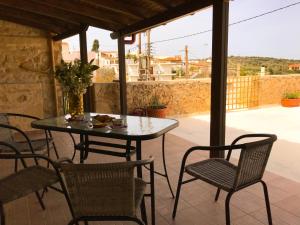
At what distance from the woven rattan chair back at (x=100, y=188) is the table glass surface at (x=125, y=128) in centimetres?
60

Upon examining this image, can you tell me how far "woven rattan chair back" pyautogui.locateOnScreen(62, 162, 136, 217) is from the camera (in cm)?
126

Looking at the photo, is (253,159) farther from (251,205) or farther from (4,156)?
(4,156)

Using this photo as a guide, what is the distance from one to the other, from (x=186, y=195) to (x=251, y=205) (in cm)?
58

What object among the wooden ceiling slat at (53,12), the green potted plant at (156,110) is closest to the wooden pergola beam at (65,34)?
the wooden ceiling slat at (53,12)

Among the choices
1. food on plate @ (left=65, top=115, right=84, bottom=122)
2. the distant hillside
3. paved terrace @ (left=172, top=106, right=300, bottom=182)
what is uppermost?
the distant hillside

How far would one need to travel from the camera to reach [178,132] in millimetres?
5266

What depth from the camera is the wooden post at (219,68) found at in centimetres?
275

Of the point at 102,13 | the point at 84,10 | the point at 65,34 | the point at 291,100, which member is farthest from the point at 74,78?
the point at 291,100

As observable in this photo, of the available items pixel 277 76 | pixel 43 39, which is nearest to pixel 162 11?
pixel 43 39

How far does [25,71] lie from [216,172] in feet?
15.4

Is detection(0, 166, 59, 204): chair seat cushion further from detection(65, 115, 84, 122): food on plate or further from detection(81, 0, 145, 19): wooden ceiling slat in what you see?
detection(81, 0, 145, 19): wooden ceiling slat

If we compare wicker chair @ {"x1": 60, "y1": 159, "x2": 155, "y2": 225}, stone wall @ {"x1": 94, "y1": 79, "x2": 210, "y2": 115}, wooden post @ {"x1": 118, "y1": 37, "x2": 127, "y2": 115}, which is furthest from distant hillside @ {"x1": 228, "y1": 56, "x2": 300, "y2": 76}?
wicker chair @ {"x1": 60, "y1": 159, "x2": 155, "y2": 225}

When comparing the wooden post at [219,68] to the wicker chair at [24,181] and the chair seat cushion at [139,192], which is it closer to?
the chair seat cushion at [139,192]

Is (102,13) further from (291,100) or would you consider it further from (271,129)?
(291,100)
